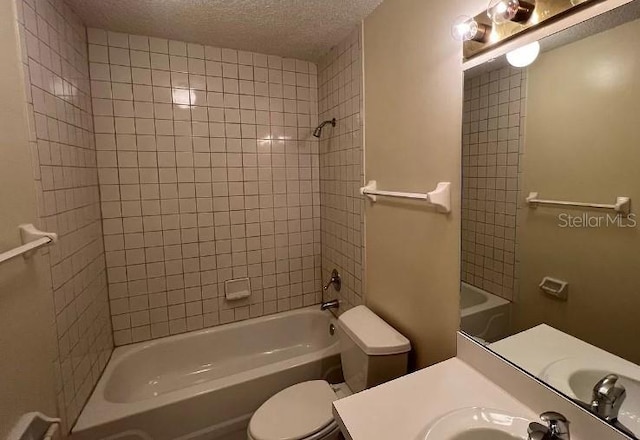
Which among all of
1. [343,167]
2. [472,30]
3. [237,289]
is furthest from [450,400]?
[237,289]

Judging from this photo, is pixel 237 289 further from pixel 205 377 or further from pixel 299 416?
pixel 299 416

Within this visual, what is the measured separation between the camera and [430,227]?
4.17ft

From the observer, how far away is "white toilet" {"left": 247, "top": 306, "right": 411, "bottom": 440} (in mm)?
1333

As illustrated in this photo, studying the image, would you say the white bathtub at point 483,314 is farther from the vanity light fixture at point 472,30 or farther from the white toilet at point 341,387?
the vanity light fixture at point 472,30

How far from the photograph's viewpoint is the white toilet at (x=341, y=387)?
1333mm

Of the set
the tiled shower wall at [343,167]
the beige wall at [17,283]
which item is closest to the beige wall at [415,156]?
the tiled shower wall at [343,167]

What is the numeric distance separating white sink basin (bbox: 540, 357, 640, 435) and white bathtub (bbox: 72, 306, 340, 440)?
1.22m

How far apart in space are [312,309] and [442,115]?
5.90 ft

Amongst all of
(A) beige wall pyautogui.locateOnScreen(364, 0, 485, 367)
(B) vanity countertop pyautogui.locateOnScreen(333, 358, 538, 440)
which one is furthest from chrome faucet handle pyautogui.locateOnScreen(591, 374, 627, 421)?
(A) beige wall pyautogui.locateOnScreen(364, 0, 485, 367)

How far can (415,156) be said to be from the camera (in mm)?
1323

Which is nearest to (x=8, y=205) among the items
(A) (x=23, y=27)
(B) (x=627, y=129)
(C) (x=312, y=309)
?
(A) (x=23, y=27)

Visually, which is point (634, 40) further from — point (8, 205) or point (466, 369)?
point (8, 205)

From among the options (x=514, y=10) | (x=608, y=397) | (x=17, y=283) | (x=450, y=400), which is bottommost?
(x=450, y=400)

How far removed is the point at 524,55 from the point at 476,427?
1026 mm
